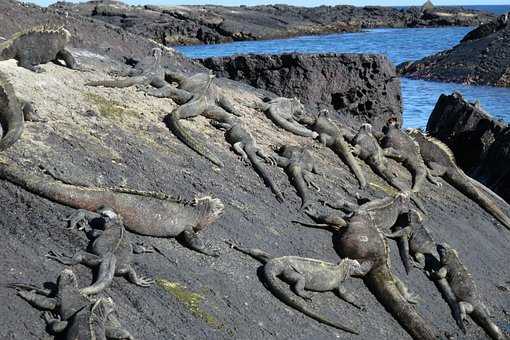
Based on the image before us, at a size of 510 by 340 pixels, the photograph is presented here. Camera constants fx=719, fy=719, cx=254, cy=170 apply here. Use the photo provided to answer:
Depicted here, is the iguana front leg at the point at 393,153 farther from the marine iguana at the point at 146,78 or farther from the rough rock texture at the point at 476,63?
the rough rock texture at the point at 476,63

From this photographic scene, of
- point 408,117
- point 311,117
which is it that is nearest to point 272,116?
point 311,117

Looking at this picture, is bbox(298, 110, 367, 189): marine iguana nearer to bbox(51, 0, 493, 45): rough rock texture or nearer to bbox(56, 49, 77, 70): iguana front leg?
bbox(56, 49, 77, 70): iguana front leg

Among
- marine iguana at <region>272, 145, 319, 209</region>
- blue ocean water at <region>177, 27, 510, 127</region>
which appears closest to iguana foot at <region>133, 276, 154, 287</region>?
marine iguana at <region>272, 145, 319, 209</region>

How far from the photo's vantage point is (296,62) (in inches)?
572

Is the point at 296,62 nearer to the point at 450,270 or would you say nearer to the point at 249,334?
the point at 450,270

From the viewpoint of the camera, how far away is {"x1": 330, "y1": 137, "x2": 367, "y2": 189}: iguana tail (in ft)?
33.3

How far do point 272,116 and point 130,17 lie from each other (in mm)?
43671

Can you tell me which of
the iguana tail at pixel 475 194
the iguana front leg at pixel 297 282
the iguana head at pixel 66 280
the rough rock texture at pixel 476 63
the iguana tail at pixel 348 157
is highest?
the iguana head at pixel 66 280

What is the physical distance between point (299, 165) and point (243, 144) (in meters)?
0.79

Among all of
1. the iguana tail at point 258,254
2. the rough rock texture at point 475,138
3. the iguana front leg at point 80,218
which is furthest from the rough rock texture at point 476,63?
the iguana front leg at point 80,218

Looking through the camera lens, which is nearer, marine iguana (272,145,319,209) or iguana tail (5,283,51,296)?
iguana tail (5,283,51,296)

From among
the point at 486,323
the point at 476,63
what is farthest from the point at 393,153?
the point at 476,63

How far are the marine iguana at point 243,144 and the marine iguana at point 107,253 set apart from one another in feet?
8.88

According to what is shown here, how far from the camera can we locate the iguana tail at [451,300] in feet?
26.1
